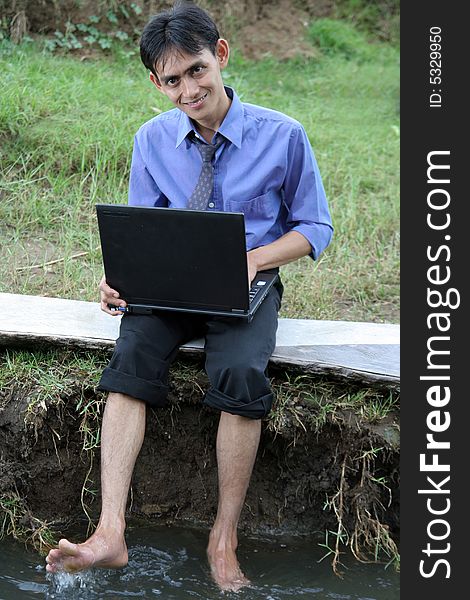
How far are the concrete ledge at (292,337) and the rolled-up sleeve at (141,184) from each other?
1.50 ft

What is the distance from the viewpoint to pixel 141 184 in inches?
129

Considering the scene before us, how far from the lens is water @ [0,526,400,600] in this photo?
2918 mm

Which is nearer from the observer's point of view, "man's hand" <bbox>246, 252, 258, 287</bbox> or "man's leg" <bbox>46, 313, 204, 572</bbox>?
"man's leg" <bbox>46, 313, 204, 572</bbox>

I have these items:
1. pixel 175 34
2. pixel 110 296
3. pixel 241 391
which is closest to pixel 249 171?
pixel 175 34

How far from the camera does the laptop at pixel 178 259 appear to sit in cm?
273

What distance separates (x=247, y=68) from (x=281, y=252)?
454 cm

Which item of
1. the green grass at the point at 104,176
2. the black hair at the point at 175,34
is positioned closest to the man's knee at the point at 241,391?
the black hair at the point at 175,34

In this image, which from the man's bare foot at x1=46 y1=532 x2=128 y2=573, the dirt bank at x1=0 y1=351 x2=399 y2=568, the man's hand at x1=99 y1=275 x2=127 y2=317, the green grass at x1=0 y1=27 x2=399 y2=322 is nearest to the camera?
the man's bare foot at x1=46 y1=532 x2=128 y2=573

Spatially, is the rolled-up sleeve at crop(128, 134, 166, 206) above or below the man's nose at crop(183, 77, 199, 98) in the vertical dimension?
below

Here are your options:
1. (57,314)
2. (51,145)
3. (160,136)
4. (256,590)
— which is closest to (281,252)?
(160,136)

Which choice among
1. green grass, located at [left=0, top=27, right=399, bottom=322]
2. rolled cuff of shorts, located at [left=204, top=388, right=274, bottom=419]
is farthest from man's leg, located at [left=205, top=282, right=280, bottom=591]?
green grass, located at [left=0, top=27, right=399, bottom=322]

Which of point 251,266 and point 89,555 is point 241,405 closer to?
point 251,266

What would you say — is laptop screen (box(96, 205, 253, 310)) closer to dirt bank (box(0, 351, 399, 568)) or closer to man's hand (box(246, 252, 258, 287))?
man's hand (box(246, 252, 258, 287))

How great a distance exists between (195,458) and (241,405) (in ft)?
2.02
